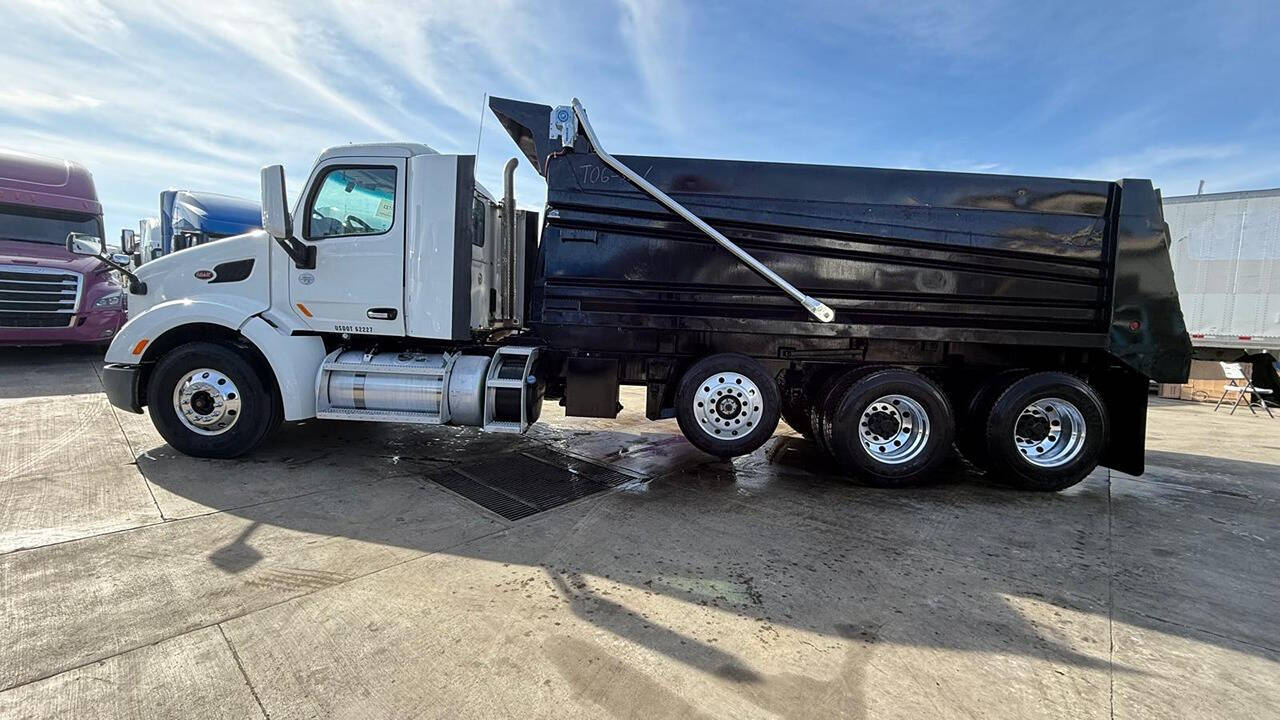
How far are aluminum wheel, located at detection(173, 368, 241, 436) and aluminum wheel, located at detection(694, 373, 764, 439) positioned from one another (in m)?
4.19

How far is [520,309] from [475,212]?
1085 millimetres

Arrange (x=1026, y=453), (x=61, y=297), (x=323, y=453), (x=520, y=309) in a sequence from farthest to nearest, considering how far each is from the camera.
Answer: (x=61, y=297), (x=520, y=309), (x=323, y=453), (x=1026, y=453)

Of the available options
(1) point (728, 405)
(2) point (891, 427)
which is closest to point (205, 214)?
(1) point (728, 405)

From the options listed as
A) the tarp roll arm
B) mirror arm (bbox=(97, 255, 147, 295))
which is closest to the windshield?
mirror arm (bbox=(97, 255, 147, 295))

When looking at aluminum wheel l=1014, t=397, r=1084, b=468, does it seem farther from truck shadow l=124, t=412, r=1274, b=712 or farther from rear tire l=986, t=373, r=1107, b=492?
truck shadow l=124, t=412, r=1274, b=712

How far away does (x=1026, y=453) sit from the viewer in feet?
17.3

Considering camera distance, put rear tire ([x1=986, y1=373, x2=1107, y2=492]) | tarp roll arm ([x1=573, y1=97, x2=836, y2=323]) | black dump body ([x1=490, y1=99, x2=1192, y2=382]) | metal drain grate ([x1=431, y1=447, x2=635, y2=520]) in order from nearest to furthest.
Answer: metal drain grate ([x1=431, y1=447, x2=635, y2=520]) < tarp roll arm ([x1=573, y1=97, x2=836, y2=323]) < black dump body ([x1=490, y1=99, x2=1192, y2=382]) < rear tire ([x1=986, y1=373, x2=1107, y2=492])

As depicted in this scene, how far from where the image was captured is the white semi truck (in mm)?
4977

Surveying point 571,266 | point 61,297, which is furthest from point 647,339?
point 61,297

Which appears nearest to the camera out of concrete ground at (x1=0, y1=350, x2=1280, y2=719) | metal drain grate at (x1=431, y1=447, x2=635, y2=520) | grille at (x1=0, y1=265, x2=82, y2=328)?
concrete ground at (x1=0, y1=350, x2=1280, y2=719)

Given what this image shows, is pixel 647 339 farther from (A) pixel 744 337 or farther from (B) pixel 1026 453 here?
(B) pixel 1026 453

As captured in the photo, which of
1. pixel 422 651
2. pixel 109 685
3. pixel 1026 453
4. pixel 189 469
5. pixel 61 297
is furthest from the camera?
pixel 61 297

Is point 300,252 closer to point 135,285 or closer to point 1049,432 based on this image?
point 135,285

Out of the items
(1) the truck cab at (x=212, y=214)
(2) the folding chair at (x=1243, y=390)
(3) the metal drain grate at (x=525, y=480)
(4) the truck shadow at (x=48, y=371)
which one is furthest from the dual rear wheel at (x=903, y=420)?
(1) the truck cab at (x=212, y=214)
